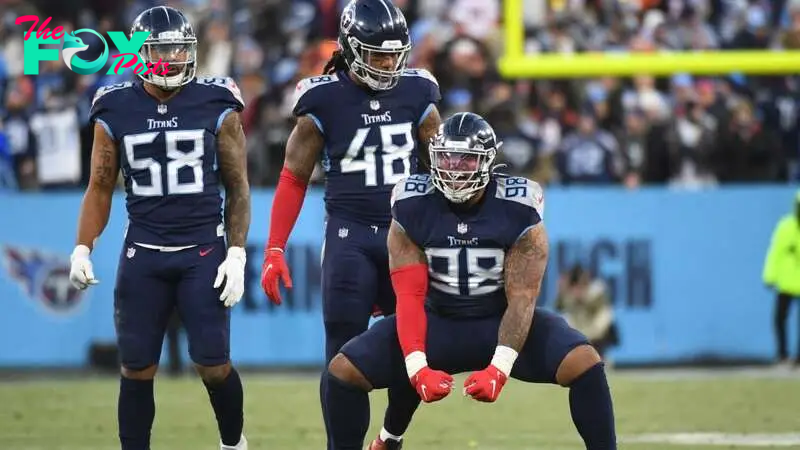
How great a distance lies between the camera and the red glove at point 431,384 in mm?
5492

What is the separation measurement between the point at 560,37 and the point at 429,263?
→ 6811mm

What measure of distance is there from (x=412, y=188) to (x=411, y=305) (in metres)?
0.46

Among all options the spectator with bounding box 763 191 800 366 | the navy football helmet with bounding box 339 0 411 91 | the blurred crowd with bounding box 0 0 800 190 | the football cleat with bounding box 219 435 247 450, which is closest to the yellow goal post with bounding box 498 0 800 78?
the blurred crowd with bounding box 0 0 800 190

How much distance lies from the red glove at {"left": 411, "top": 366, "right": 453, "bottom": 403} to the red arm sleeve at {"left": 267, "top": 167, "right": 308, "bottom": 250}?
1.28 m

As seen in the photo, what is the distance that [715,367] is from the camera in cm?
1280

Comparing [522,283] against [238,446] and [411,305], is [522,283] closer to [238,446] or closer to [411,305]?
[411,305]

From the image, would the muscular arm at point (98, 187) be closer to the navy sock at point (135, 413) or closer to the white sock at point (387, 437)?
the navy sock at point (135, 413)

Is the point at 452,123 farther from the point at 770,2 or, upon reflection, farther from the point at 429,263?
the point at 770,2

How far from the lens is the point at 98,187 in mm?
6391

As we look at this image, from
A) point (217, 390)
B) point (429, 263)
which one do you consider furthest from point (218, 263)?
point (429, 263)

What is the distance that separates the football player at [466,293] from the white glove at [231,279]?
2.32ft

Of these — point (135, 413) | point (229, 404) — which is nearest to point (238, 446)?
point (229, 404)

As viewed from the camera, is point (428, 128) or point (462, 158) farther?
point (428, 128)

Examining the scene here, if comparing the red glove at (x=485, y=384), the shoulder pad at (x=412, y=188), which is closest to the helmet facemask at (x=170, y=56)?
the shoulder pad at (x=412, y=188)
